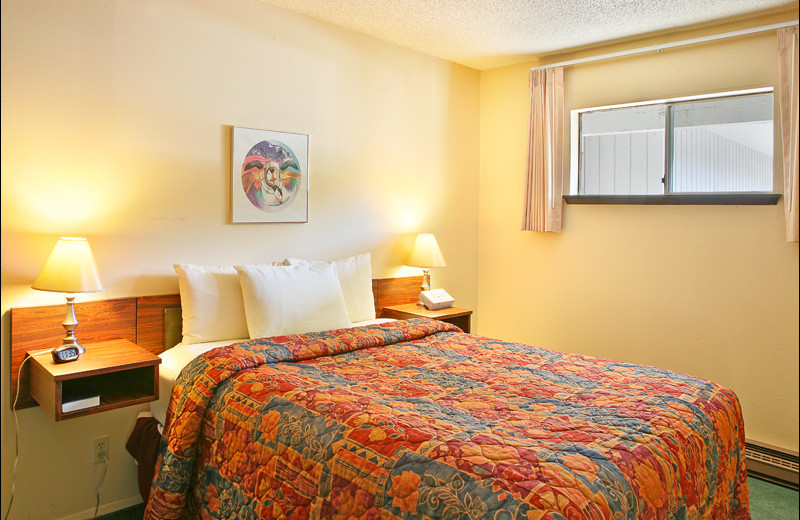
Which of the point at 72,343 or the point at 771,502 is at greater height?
the point at 72,343

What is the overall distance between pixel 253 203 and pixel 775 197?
8.73 feet

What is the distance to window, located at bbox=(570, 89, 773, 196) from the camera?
3.07m

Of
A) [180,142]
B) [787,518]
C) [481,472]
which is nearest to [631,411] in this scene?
[481,472]

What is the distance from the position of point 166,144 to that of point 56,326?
3.03 ft

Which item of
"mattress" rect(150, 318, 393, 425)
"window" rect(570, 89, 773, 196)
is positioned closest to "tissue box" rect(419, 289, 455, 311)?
"window" rect(570, 89, 773, 196)

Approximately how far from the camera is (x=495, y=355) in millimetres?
2518

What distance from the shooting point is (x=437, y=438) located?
1.53m

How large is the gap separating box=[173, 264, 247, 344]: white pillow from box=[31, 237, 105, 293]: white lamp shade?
0.44m

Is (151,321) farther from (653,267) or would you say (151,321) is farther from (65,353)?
(653,267)

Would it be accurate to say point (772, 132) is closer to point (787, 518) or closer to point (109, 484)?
point (787, 518)

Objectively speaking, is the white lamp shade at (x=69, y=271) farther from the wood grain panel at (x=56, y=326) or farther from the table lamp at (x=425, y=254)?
the table lamp at (x=425, y=254)

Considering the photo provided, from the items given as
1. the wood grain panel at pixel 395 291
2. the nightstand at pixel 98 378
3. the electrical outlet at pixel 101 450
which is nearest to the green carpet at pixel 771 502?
the wood grain panel at pixel 395 291

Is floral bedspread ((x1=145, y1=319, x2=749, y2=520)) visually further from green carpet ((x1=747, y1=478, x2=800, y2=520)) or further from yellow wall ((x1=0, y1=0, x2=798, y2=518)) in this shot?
yellow wall ((x1=0, y1=0, x2=798, y2=518))

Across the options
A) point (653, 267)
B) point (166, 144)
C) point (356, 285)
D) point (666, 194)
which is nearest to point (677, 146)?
point (666, 194)
